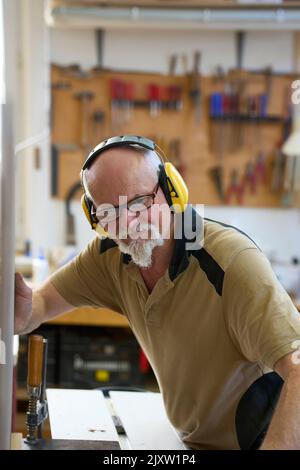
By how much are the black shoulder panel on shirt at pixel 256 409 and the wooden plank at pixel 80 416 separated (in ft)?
0.94

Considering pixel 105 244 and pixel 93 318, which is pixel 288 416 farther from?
pixel 93 318

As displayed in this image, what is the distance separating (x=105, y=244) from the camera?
163 centimetres

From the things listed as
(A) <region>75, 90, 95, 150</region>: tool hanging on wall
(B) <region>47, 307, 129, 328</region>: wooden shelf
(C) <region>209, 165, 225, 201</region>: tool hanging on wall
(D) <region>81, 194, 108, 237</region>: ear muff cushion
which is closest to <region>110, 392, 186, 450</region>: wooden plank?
(D) <region>81, 194, 108, 237</region>: ear muff cushion

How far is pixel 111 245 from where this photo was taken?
1.62 meters

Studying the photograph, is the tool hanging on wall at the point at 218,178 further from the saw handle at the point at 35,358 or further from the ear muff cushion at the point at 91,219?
the saw handle at the point at 35,358

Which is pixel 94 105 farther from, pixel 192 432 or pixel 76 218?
pixel 192 432

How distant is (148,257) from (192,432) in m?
0.43

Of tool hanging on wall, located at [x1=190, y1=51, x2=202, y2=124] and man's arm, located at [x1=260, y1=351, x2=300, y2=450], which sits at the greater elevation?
tool hanging on wall, located at [x1=190, y1=51, x2=202, y2=124]

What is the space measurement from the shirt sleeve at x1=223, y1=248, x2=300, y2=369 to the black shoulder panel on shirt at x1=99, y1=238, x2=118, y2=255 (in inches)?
16.2

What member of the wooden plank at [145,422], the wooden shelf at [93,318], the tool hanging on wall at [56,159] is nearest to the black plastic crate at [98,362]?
the wooden shelf at [93,318]

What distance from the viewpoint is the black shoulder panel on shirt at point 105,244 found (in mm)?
1618

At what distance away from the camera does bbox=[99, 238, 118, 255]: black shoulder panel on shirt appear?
1.62 m

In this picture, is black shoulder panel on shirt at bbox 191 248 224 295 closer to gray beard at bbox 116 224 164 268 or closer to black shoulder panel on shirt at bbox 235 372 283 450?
gray beard at bbox 116 224 164 268

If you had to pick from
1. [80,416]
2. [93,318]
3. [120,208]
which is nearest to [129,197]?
[120,208]
